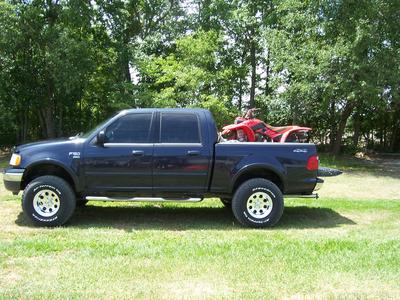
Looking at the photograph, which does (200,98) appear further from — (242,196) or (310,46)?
(242,196)

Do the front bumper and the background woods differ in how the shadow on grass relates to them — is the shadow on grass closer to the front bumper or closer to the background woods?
the front bumper

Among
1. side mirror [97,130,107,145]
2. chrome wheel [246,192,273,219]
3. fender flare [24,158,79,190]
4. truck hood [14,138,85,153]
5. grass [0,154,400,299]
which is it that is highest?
side mirror [97,130,107,145]

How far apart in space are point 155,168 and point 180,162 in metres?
Result: 0.40

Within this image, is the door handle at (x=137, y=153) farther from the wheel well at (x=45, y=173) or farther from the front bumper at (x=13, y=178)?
the front bumper at (x=13, y=178)

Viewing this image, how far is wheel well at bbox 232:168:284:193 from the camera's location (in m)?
8.18

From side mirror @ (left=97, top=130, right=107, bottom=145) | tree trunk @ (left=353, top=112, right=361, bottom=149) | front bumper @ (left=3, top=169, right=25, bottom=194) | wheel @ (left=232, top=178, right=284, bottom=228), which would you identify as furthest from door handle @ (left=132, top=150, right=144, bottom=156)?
tree trunk @ (left=353, top=112, right=361, bottom=149)

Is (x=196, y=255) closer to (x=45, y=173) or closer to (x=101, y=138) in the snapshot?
(x=101, y=138)

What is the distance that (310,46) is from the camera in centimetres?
1836

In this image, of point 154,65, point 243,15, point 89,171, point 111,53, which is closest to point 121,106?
point 154,65

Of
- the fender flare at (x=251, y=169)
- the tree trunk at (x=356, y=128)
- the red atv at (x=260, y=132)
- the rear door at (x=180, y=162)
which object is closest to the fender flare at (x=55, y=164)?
the rear door at (x=180, y=162)

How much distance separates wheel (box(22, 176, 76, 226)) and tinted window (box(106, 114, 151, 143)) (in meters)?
1.07

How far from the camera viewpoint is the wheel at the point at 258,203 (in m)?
7.97

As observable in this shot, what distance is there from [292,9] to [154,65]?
19.7 ft

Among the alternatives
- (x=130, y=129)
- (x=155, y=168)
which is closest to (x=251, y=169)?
(x=155, y=168)
